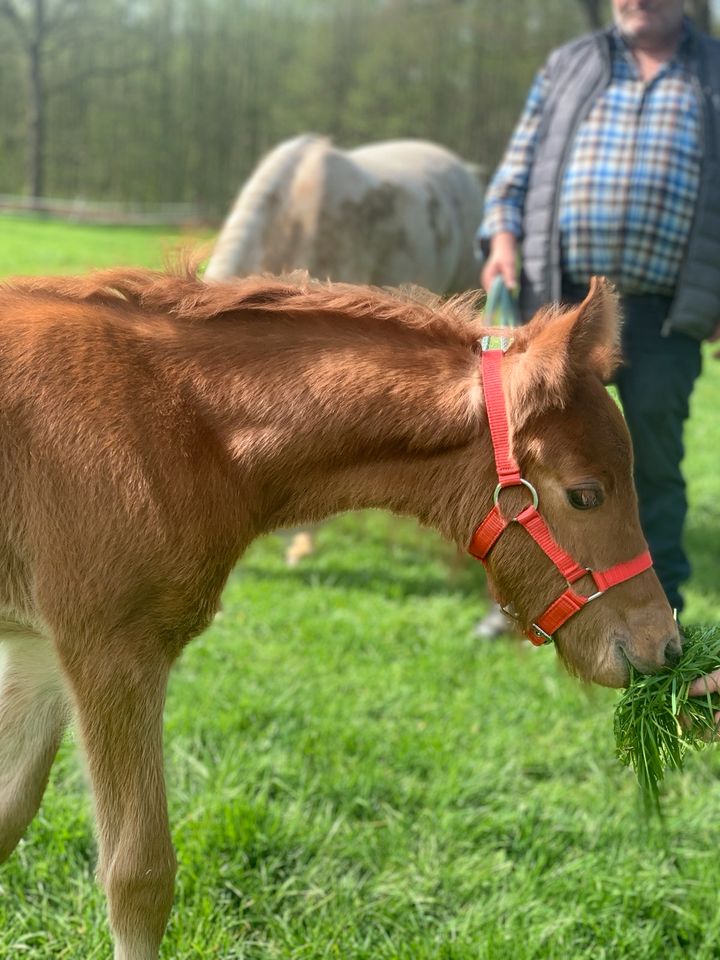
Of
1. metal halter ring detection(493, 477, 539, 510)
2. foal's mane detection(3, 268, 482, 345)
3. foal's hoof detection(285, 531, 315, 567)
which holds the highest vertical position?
foal's mane detection(3, 268, 482, 345)

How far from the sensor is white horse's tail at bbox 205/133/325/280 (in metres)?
5.49

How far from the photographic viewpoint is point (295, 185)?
6.19 m

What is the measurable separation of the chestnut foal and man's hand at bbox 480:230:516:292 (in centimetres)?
181

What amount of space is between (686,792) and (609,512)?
6.03 ft

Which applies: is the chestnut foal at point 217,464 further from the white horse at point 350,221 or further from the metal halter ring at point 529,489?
the white horse at point 350,221

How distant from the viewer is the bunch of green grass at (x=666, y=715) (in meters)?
2.13

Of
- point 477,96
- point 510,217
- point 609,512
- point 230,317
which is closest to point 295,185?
point 510,217

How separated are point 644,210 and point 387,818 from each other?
2.45 meters

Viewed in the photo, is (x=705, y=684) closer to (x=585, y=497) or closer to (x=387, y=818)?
(x=585, y=497)

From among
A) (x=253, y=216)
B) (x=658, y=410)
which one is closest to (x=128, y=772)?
(x=658, y=410)

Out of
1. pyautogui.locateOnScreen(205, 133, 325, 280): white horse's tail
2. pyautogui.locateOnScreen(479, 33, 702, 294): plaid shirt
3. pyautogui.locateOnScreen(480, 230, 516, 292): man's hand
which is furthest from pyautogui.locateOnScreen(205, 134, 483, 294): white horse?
pyautogui.locateOnScreen(479, 33, 702, 294): plaid shirt

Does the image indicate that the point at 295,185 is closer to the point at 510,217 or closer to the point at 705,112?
the point at 510,217

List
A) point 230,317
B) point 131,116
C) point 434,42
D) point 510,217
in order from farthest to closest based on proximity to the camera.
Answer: point 131,116 → point 434,42 → point 510,217 → point 230,317

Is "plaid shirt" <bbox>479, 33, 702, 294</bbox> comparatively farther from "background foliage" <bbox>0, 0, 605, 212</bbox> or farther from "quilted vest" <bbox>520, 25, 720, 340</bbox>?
"background foliage" <bbox>0, 0, 605, 212</bbox>
